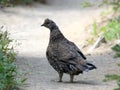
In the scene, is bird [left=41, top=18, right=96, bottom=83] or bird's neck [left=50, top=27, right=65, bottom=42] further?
bird's neck [left=50, top=27, right=65, bottom=42]

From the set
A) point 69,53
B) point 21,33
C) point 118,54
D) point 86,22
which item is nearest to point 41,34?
point 21,33

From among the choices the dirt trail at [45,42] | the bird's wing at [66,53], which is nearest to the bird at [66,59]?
the bird's wing at [66,53]

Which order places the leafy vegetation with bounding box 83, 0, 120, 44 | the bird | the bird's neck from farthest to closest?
1. the leafy vegetation with bounding box 83, 0, 120, 44
2. the bird's neck
3. the bird

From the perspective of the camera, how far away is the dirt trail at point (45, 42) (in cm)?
934

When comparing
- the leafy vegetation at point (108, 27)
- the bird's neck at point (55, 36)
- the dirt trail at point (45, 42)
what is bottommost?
the dirt trail at point (45, 42)

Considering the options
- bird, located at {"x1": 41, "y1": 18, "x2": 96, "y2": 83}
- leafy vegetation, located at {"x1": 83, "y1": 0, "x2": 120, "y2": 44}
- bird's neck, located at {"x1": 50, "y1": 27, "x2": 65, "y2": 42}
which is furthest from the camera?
leafy vegetation, located at {"x1": 83, "y1": 0, "x2": 120, "y2": 44}

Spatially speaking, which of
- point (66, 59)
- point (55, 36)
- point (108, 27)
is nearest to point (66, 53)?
point (66, 59)

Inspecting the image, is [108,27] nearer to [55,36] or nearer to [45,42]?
[45,42]

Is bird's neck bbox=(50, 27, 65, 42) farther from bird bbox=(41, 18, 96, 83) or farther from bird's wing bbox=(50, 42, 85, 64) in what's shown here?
bird's wing bbox=(50, 42, 85, 64)

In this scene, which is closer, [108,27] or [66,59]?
[66,59]

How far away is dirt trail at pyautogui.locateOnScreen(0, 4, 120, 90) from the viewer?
9336 mm

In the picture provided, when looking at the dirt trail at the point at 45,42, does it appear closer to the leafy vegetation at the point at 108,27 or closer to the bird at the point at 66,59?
the bird at the point at 66,59

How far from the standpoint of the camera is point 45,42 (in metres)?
16.2

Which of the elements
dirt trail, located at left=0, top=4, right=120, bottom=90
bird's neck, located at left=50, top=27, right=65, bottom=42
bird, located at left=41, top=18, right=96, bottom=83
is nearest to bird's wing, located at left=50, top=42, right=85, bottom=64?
bird, located at left=41, top=18, right=96, bottom=83
